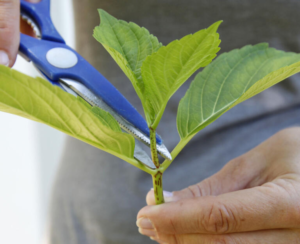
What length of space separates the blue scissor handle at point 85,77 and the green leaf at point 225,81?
0.20 ft

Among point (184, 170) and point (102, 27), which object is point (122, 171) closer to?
point (184, 170)

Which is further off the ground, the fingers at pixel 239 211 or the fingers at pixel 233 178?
the fingers at pixel 233 178

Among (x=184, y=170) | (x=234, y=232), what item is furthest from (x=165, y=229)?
(x=184, y=170)

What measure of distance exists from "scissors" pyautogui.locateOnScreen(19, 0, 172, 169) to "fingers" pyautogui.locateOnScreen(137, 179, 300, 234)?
8cm

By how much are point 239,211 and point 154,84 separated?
0.65 feet

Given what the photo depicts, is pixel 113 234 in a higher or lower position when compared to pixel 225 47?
lower

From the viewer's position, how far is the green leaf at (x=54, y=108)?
0.78 feet

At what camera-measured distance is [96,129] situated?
10.9 inches

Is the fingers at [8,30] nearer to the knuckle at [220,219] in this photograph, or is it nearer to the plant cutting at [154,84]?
the plant cutting at [154,84]

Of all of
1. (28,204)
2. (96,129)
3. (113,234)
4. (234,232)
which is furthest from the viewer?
(28,204)

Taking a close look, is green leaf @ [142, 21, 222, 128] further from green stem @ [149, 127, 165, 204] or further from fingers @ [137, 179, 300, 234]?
fingers @ [137, 179, 300, 234]

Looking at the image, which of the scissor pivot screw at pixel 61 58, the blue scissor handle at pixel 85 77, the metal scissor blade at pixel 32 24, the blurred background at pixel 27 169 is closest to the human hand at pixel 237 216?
the blue scissor handle at pixel 85 77

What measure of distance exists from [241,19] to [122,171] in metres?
0.50

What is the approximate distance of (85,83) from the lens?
1.35 ft
